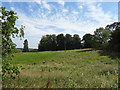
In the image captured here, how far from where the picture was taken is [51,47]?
83.8m

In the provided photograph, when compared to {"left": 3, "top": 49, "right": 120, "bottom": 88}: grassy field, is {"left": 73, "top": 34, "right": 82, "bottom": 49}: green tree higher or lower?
higher

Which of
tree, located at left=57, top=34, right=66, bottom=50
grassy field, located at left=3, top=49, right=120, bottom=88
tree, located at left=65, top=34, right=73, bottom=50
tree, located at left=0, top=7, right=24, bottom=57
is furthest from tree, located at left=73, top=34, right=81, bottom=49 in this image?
tree, located at left=0, top=7, right=24, bottom=57

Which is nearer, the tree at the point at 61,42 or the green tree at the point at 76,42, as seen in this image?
the tree at the point at 61,42

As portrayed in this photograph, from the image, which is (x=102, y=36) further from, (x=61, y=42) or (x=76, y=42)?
(x=61, y=42)

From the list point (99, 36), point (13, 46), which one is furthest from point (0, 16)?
point (99, 36)

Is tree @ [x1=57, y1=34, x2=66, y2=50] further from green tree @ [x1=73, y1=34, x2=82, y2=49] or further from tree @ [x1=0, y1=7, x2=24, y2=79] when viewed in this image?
tree @ [x1=0, y1=7, x2=24, y2=79]

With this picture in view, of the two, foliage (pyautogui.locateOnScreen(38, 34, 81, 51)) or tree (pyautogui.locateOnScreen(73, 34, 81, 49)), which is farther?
tree (pyautogui.locateOnScreen(73, 34, 81, 49))

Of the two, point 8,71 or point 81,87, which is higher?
point 8,71

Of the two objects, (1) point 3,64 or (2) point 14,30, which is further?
(2) point 14,30

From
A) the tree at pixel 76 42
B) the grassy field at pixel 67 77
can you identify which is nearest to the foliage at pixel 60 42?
the tree at pixel 76 42

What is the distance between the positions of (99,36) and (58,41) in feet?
116

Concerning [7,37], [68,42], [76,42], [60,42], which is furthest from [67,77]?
[68,42]

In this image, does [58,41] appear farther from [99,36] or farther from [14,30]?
[14,30]

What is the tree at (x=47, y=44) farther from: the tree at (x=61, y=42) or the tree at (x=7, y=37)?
the tree at (x=7, y=37)
